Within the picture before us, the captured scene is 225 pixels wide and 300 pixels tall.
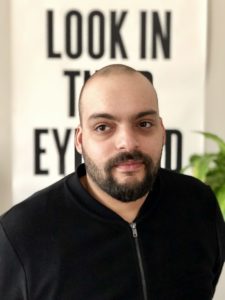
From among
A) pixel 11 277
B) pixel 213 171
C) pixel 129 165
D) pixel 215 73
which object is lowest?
pixel 11 277

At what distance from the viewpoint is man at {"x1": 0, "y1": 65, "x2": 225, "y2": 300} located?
33.0 inches

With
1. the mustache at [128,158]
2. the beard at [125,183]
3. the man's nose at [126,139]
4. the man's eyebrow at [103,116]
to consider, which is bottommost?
the beard at [125,183]

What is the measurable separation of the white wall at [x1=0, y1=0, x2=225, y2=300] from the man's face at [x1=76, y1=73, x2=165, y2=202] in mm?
766

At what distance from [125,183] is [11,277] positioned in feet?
0.96

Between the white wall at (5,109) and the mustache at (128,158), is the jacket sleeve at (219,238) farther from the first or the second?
the white wall at (5,109)

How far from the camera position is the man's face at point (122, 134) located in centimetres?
83

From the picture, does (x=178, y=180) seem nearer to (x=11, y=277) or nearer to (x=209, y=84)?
(x=11, y=277)

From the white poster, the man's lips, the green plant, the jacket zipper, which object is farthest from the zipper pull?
the white poster

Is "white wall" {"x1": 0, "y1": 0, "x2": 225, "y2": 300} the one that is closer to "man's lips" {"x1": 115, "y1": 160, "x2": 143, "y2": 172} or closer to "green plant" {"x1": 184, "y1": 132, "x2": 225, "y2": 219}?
"green plant" {"x1": 184, "y1": 132, "x2": 225, "y2": 219}

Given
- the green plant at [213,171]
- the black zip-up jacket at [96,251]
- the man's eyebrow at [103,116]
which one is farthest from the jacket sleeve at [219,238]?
the man's eyebrow at [103,116]

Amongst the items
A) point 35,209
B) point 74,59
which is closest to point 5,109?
point 74,59

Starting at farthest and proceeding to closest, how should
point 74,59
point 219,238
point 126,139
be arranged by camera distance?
point 74,59 < point 219,238 < point 126,139

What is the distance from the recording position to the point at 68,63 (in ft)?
5.13

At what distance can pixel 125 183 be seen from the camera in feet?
2.80
